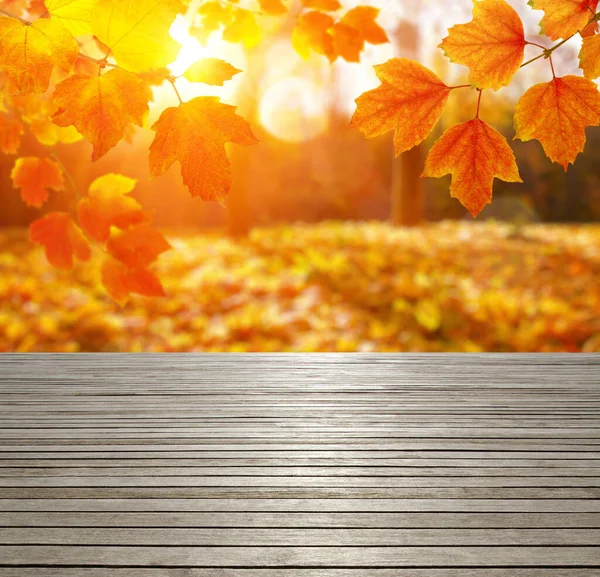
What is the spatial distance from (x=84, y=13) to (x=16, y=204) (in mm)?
9961

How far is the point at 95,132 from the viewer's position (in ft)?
2.91

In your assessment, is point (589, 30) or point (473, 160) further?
point (589, 30)

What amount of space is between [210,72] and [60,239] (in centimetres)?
65

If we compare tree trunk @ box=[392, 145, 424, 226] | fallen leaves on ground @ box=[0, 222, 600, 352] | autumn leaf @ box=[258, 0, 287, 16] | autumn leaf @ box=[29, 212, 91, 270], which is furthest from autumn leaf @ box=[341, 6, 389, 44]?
tree trunk @ box=[392, 145, 424, 226]

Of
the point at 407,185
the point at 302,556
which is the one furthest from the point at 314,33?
the point at 407,185

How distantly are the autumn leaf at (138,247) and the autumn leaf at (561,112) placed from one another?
741mm

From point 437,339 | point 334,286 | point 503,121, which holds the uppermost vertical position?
point 503,121

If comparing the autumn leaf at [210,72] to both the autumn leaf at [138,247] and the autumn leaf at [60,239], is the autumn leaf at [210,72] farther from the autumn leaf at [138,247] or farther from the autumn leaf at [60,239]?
the autumn leaf at [60,239]

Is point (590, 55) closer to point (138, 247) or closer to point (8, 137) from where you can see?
point (138, 247)

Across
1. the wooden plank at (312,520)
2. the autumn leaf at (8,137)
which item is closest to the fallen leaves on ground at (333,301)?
the autumn leaf at (8,137)

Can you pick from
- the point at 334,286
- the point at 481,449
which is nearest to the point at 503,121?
the point at 334,286

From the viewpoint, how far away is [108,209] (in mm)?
1358

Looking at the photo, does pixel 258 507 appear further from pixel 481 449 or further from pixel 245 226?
pixel 245 226

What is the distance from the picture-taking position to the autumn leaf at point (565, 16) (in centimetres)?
82
